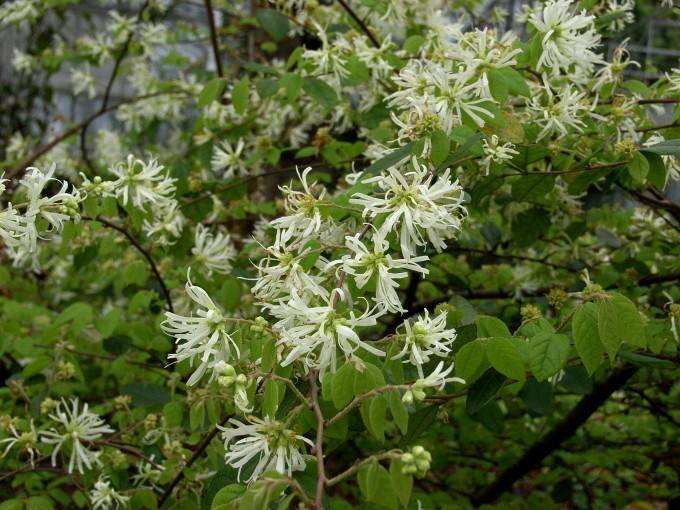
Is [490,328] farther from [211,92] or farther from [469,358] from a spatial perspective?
[211,92]

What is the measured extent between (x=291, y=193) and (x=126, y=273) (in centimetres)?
91

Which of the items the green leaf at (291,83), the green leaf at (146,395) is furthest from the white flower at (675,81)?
the green leaf at (146,395)

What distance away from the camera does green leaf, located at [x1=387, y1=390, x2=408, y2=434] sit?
0.79 meters

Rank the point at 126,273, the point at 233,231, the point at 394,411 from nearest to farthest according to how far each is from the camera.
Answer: the point at 394,411
the point at 126,273
the point at 233,231

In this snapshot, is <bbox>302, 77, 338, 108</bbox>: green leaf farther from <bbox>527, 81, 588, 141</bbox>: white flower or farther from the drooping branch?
the drooping branch

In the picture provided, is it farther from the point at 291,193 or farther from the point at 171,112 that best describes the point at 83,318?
the point at 171,112

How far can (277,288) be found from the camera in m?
0.92

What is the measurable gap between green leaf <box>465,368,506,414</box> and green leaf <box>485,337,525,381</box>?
108mm

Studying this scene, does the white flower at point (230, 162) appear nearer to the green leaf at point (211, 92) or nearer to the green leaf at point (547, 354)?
Result: the green leaf at point (211, 92)

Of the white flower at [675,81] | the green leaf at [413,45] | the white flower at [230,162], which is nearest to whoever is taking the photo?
the white flower at [675,81]

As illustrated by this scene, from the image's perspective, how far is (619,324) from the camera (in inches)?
35.9

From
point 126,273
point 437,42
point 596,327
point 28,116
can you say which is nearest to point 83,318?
point 126,273

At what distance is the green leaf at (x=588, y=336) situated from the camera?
935 millimetres

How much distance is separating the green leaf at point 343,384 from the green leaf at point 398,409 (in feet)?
0.15
